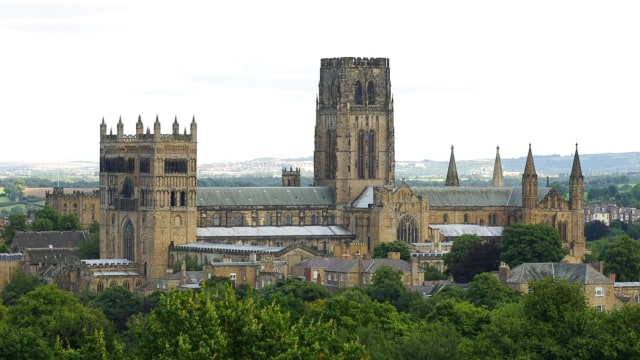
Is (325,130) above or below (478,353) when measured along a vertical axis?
above

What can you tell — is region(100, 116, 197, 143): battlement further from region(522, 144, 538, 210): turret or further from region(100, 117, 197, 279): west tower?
region(522, 144, 538, 210): turret

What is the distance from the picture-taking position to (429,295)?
131 meters

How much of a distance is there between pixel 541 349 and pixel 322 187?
327 feet

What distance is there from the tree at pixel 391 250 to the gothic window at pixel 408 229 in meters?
12.4

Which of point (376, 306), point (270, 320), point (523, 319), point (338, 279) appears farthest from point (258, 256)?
point (270, 320)

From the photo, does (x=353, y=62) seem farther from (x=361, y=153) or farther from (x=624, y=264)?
(x=624, y=264)

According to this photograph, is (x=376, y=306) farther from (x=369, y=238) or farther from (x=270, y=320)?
(x=369, y=238)

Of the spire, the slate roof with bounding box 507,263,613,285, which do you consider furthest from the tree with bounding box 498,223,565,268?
the spire

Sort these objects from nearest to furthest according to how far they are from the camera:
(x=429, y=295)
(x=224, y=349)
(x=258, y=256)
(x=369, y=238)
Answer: (x=224, y=349) → (x=429, y=295) → (x=258, y=256) → (x=369, y=238)

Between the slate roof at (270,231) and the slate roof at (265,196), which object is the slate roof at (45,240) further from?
the slate roof at (270,231)

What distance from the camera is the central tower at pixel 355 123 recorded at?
181 meters

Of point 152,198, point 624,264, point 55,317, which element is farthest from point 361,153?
point 55,317

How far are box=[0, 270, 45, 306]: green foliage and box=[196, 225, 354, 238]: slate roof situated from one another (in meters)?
19.7

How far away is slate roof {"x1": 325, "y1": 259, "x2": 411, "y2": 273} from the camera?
14275 cm
